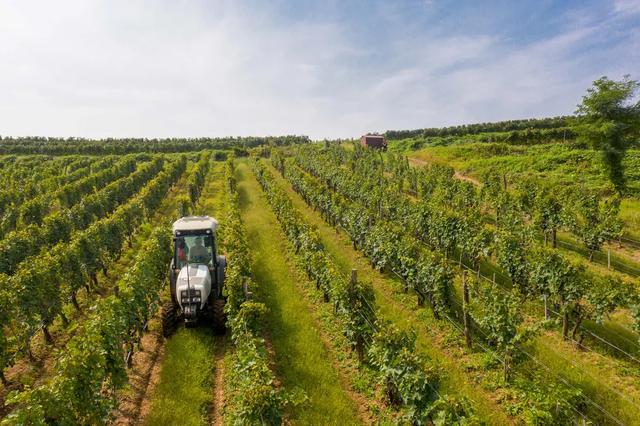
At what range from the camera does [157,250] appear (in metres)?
16.4

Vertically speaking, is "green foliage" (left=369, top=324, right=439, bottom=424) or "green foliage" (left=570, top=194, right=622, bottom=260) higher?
"green foliage" (left=570, top=194, right=622, bottom=260)

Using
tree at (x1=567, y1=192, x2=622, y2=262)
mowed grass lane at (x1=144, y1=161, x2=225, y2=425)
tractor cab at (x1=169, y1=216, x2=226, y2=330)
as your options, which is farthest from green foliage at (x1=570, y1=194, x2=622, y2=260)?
mowed grass lane at (x1=144, y1=161, x2=225, y2=425)

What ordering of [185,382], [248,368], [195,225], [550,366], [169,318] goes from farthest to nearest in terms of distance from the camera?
[195,225] → [169,318] → [550,366] → [185,382] → [248,368]

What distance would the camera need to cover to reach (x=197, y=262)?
44.5 ft

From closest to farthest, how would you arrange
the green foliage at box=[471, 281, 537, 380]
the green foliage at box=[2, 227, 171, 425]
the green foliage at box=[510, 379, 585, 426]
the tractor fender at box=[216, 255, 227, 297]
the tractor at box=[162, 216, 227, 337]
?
the green foliage at box=[2, 227, 171, 425] < the green foliage at box=[510, 379, 585, 426] < the green foliage at box=[471, 281, 537, 380] < the tractor at box=[162, 216, 227, 337] < the tractor fender at box=[216, 255, 227, 297]

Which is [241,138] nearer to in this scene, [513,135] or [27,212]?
[513,135]

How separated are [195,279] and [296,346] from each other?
4293mm

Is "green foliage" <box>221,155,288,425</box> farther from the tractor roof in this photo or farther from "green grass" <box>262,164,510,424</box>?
"green grass" <box>262,164,510,424</box>

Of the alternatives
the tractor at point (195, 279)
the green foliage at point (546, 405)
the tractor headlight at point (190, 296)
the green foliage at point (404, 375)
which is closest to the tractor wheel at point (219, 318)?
the tractor at point (195, 279)

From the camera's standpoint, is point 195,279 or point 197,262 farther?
point 197,262

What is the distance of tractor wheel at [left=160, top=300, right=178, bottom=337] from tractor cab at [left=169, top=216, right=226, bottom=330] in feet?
0.41

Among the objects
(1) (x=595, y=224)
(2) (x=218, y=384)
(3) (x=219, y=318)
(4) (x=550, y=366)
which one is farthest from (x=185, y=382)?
(1) (x=595, y=224)

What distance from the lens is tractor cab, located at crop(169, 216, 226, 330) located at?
41.7ft

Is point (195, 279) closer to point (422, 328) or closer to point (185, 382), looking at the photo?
point (185, 382)
